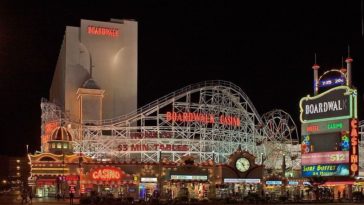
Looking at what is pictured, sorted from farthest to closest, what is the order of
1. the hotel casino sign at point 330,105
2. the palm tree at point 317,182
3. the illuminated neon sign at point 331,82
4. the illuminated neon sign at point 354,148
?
the illuminated neon sign at point 331,82
the palm tree at point 317,182
the hotel casino sign at point 330,105
the illuminated neon sign at point 354,148

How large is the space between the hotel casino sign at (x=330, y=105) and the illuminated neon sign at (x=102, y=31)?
A: 177 feet

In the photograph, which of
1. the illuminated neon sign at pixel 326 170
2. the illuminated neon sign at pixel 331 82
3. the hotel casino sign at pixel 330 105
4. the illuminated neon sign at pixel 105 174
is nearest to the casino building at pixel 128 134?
the illuminated neon sign at pixel 105 174

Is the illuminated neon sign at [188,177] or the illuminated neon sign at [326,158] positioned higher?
the illuminated neon sign at [326,158]

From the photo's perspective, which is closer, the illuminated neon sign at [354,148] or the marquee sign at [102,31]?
the illuminated neon sign at [354,148]

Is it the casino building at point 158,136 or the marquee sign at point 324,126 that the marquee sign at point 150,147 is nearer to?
the casino building at point 158,136

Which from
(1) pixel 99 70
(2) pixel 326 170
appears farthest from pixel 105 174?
(1) pixel 99 70

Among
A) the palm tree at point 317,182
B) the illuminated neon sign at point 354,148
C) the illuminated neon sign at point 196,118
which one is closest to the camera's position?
the illuminated neon sign at point 354,148

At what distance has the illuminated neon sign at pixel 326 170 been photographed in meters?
71.6

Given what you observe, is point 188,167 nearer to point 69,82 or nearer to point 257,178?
point 257,178

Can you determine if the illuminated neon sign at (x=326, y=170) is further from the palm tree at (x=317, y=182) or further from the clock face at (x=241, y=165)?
the clock face at (x=241, y=165)

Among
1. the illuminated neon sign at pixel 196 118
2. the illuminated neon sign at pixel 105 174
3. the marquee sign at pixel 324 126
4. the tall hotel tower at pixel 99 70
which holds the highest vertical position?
the tall hotel tower at pixel 99 70

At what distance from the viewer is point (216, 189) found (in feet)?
259

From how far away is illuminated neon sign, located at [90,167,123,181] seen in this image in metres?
70.8

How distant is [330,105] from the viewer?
74.0m
